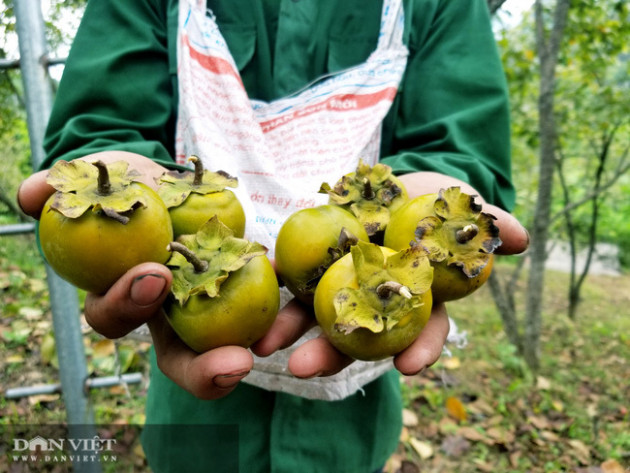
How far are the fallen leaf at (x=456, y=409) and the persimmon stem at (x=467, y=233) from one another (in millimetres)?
3202

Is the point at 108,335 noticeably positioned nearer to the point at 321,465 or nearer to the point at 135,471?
the point at 321,465

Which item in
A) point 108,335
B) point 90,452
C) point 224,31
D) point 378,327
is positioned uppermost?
point 224,31

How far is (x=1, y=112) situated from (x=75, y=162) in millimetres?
2935

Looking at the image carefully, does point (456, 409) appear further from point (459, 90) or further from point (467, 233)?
point (467, 233)

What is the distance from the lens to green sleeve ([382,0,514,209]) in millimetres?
1936

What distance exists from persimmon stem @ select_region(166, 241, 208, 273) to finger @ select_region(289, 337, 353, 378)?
31cm

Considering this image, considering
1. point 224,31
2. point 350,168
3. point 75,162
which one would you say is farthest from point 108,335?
point 224,31

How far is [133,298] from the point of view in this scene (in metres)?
1.14

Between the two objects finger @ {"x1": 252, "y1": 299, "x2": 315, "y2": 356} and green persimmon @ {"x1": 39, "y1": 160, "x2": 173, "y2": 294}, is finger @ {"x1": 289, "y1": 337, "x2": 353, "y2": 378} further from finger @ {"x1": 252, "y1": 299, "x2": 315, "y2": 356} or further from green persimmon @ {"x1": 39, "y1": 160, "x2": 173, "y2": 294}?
green persimmon @ {"x1": 39, "y1": 160, "x2": 173, "y2": 294}

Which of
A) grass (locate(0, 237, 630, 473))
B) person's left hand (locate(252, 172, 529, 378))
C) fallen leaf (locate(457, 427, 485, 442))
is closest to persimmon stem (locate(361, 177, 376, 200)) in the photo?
person's left hand (locate(252, 172, 529, 378))

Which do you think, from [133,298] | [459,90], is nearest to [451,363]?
[459,90]

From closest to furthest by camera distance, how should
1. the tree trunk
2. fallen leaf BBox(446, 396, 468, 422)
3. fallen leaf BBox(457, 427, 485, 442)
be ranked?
fallen leaf BBox(457, 427, 485, 442)
fallen leaf BBox(446, 396, 468, 422)
the tree trunk

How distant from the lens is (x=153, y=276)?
112cm

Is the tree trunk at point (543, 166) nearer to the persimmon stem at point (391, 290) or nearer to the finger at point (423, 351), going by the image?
the finger at point (423, 351)
